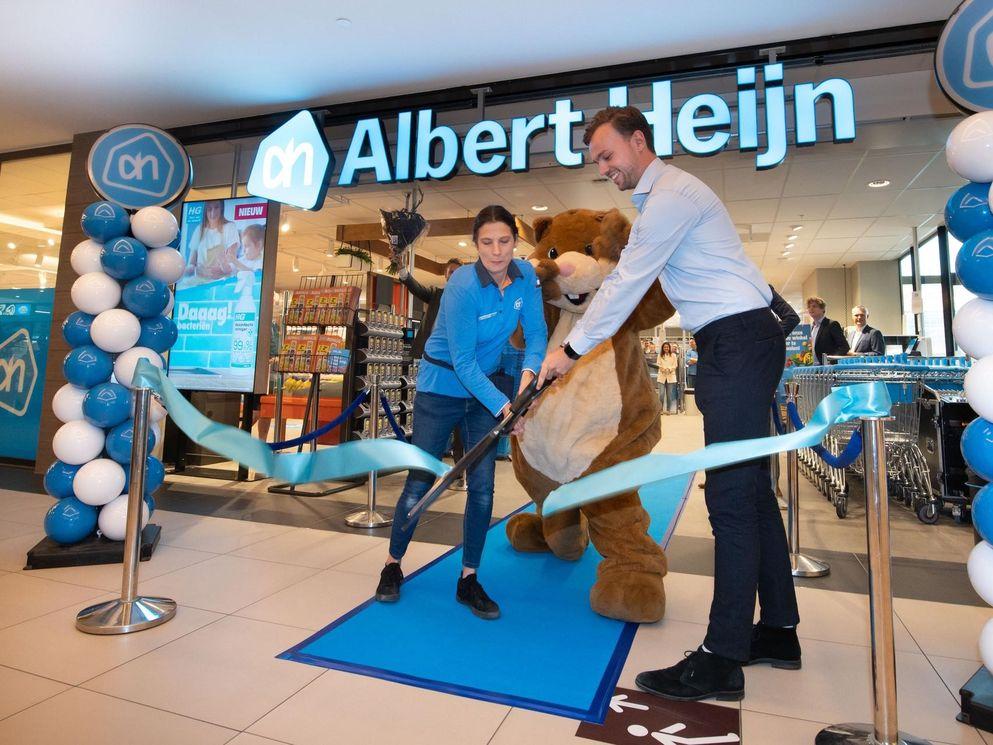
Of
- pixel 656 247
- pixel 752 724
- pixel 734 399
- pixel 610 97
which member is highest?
pixel 610 97

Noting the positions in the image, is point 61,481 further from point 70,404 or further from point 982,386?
point 982,386

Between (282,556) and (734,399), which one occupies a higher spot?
(734,399)

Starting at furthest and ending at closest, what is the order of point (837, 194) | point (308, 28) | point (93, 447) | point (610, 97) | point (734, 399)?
point (837, 194) → point (610, 97) → point (308, 28) → point (93, 447) → point (734, 399)

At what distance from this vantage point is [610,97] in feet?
13.5

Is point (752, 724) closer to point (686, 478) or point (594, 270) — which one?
point (594, 270)

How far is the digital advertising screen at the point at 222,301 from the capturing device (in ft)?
16.2

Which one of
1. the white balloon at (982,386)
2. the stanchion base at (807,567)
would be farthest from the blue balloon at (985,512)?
the stanchion base at (807,567)

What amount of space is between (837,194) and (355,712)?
740 centimetres

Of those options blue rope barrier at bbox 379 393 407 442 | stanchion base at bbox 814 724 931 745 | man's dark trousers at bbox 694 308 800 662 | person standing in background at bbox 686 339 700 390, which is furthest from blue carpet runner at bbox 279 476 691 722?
person standing in background at bbox 686 339 700 390

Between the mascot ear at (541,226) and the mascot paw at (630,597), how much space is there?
4.96 ft

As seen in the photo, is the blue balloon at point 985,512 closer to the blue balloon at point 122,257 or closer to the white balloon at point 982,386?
the white balloon at point 982,386

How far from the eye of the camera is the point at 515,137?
14.5 feet

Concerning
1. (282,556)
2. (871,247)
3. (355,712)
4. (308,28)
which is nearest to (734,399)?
(355,712)

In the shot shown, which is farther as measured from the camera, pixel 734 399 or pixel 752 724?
pixel 734 399
